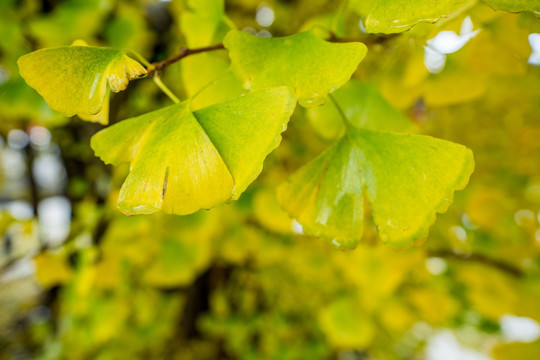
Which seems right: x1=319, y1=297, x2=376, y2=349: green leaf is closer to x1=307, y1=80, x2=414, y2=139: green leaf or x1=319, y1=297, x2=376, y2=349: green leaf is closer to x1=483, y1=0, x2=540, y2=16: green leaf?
x1=307, y1=80, x2=414, y2=139: green leaf

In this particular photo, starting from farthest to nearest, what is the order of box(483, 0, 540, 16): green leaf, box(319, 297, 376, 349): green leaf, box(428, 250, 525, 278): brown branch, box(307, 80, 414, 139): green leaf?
box(319, 297, 376, 349): green leaf → box(428, 250, 525, 278): brown branch → box(307, 80, 414, 139): green leaf → box(483, 0, 540, 16): green leaf

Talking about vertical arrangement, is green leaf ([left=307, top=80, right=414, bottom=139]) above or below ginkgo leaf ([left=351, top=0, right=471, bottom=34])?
below

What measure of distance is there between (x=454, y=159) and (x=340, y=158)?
7cm

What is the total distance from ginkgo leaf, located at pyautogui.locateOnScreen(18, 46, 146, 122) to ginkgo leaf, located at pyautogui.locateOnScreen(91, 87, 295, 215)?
0.03 meters

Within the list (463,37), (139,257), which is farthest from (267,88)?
(139,257)

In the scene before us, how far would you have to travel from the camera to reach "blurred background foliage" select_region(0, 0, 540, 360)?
1.27ft

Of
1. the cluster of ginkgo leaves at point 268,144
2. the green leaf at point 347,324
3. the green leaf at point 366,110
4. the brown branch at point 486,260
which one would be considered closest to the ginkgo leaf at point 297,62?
the cluster of ginkgo leaves at point 268,144

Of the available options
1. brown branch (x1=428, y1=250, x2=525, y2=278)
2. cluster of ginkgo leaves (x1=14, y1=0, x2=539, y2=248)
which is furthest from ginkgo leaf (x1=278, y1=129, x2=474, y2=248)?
brown branch (x1=428, y1=250, x2=525, y2=278)

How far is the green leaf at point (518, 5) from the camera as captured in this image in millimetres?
169

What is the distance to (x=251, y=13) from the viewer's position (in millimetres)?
1516

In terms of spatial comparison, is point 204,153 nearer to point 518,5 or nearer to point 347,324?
point 518,5

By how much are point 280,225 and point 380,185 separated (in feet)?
1.66

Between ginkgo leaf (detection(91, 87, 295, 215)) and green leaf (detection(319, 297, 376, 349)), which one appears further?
green leaf (detection(319, 297, 376, 349))

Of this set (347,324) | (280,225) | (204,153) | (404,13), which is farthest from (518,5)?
(347,324)
